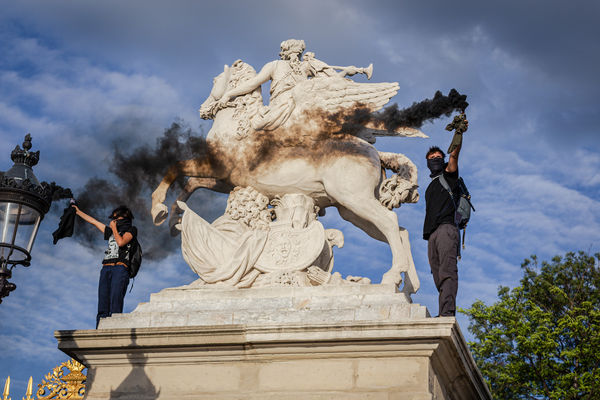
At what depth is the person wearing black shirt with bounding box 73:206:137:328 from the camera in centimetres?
1145

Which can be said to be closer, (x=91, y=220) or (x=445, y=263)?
Result: (x=445, y=263)

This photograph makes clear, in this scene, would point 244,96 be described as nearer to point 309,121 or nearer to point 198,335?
point 309,121

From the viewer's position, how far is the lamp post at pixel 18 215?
8430 millimetres

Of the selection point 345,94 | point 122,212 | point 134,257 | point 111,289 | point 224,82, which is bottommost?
point 111,289

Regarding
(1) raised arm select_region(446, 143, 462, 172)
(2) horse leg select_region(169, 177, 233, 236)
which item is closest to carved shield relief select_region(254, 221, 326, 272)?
(2) horse leg select_region(169, 177, 233, 236)

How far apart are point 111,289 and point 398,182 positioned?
151 inches

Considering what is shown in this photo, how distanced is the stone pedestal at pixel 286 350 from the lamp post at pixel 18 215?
83.8 inches

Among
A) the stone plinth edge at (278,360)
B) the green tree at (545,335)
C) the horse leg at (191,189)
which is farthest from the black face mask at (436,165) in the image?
the green tree at (545,335)

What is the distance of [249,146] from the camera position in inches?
493

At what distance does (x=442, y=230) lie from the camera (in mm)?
10914

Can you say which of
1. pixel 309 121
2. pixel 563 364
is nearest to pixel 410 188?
pixel 309 121

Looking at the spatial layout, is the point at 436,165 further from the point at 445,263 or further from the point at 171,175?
the point at 171,175

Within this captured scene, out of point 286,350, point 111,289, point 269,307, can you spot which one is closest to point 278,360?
point 286,350

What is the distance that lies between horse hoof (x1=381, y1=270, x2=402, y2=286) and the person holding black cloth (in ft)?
2.00
